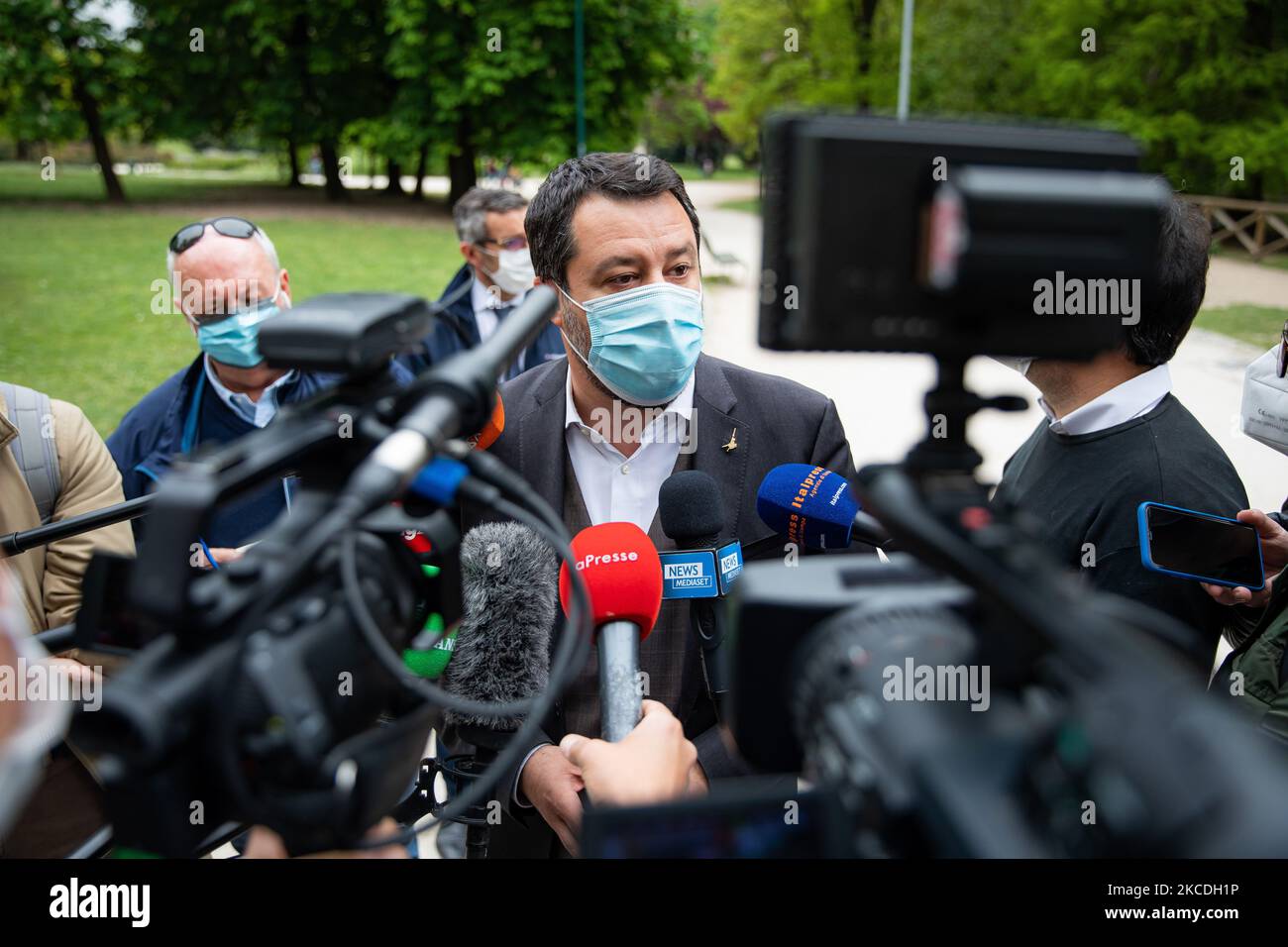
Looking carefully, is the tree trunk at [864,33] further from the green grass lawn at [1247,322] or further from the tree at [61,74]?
the tree at [61,74]

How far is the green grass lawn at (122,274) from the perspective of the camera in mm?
11492

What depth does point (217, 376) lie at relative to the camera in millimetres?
3463

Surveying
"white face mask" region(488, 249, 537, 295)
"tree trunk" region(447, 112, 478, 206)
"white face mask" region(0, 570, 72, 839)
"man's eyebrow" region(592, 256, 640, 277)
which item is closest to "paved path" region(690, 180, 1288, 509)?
"white face mask" region(488, 249, 537, 295)

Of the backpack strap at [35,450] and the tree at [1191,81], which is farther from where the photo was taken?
the tree at [1191,81]

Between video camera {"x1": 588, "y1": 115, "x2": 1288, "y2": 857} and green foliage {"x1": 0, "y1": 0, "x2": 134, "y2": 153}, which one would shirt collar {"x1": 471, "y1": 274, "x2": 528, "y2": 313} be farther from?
green foliage {"x1": 0, "y1": 0, "x2": 134, "y2": 153}

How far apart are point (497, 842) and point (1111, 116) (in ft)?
69.1

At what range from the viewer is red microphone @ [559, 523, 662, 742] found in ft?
5.03

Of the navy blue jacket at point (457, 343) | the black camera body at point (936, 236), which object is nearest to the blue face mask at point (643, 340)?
the black camera body at point (936, 236)

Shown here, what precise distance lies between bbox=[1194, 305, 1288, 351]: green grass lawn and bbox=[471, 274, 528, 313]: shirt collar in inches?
377

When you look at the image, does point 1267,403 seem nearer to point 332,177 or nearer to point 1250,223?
point 1250,223

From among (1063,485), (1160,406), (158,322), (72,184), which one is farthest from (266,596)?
(72,184)

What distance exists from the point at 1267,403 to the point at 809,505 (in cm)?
146

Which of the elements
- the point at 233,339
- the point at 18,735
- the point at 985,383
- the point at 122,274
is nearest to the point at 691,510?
the point at 18,735

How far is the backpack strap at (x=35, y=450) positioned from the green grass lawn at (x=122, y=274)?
736 cm
